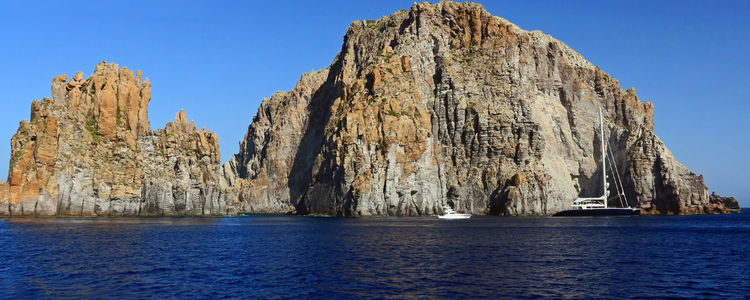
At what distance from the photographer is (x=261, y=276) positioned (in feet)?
142

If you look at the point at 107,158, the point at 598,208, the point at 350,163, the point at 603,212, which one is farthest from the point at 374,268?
the point at 598,208

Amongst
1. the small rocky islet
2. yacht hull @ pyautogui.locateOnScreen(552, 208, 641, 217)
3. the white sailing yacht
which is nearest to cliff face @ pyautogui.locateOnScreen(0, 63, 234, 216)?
the small rocky islet

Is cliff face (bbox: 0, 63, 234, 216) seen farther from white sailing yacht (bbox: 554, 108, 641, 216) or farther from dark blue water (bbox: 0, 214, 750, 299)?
white sailing yacht (bbox: 554, 108, 641, 216)

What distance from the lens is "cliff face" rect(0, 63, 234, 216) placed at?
5556 inches

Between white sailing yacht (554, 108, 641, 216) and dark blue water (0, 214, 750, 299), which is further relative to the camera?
white sailing yacht (554, 108, 641, 216)

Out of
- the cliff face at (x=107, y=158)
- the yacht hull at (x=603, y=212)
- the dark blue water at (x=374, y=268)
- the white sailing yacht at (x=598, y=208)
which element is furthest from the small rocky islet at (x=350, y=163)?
the dark blue water at (x=374, y=268)

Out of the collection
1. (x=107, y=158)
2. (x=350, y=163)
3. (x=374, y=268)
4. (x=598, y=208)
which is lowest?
(x=374, y=268)

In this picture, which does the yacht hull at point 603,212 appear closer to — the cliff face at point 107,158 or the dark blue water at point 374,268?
the dark blue water at point 374,268

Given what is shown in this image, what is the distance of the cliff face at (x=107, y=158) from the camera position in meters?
141

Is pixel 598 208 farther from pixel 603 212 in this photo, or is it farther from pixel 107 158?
pixel 107 158

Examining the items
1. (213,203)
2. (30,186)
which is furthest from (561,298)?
(213,203)

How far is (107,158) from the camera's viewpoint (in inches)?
6191

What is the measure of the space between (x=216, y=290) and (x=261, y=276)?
653 cm

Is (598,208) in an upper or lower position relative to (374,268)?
upper
